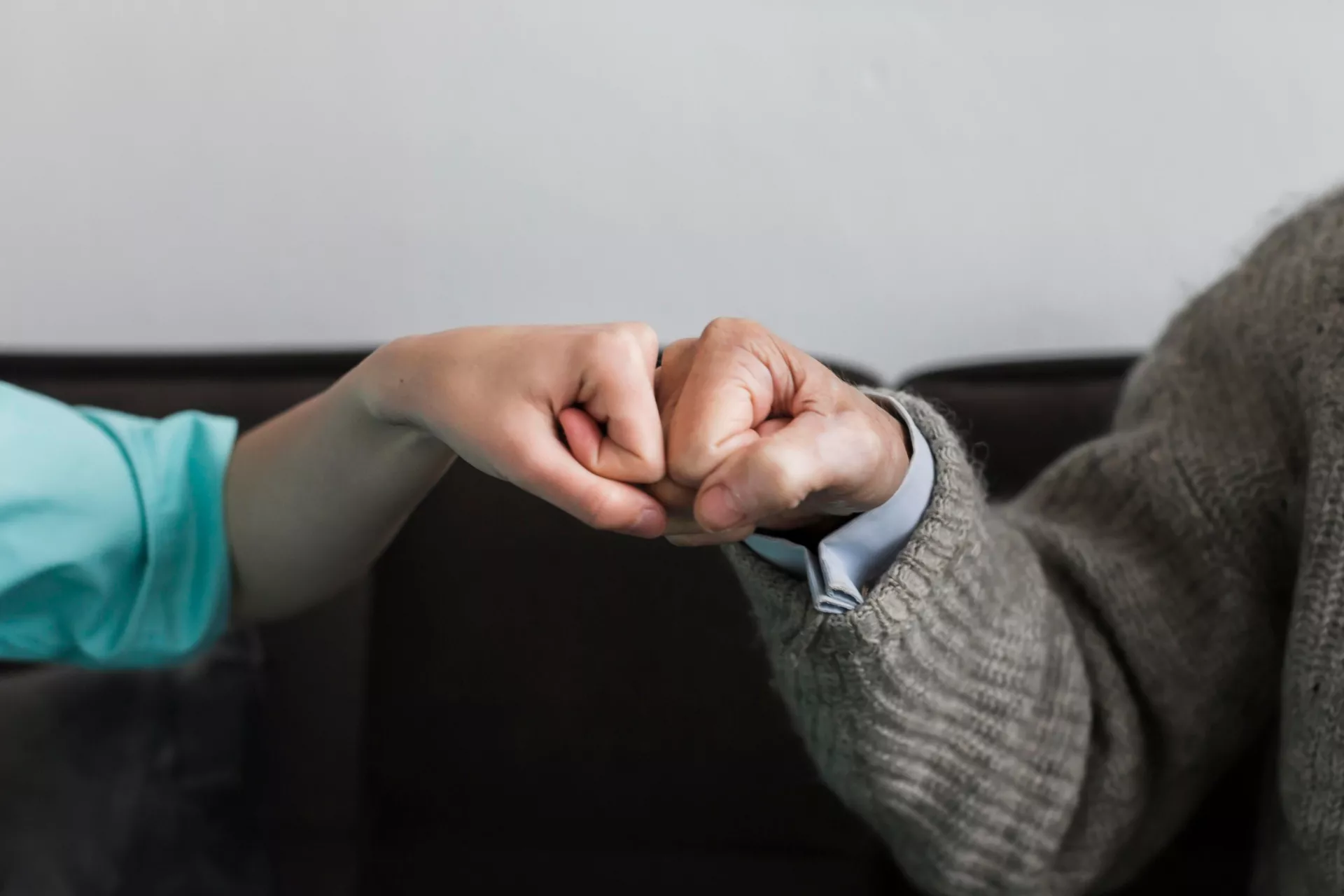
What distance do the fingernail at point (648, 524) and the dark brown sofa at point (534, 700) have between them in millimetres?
381

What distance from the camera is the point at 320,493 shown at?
54 centimetres

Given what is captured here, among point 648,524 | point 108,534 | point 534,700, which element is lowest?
point 534,700

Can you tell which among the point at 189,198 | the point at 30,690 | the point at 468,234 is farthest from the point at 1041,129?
the point at 30,690

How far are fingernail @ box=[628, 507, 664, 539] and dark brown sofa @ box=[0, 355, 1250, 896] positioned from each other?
1.25 ft

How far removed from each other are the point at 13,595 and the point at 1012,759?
54cm

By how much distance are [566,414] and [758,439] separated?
72 millimetres

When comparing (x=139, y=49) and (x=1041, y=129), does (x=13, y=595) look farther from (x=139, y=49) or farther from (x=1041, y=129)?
(x=1041, y=129)

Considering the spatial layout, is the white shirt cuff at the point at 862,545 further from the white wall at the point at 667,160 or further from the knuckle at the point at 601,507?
the white wall at the point at 667,160

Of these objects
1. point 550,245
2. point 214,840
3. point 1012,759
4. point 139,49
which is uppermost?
point 139,49

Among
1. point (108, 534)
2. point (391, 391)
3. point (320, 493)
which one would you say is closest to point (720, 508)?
point (391, 391)

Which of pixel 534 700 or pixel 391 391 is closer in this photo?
pixel 391 391

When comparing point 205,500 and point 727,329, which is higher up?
point 727,329

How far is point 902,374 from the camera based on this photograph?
0.83 m

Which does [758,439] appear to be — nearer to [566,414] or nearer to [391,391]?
[566,414]
